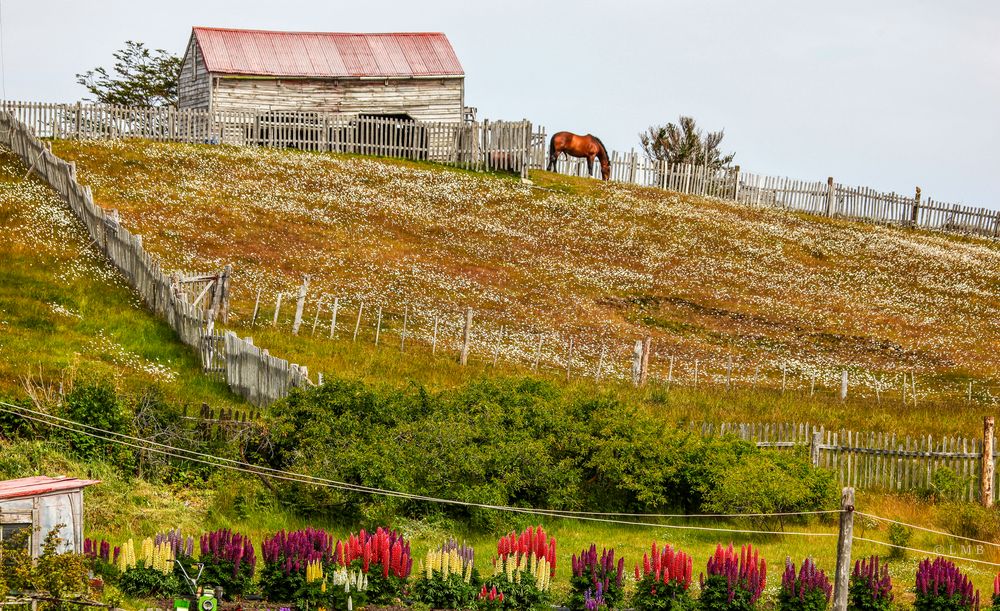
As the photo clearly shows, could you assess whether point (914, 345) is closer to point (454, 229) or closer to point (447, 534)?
point (454, 229)

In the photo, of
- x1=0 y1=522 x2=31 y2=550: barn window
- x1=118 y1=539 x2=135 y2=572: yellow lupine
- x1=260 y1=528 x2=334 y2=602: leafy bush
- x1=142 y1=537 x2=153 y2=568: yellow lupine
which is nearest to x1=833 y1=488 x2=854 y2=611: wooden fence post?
x1=260 y1=528 x2=334 y2=602: leafy bush

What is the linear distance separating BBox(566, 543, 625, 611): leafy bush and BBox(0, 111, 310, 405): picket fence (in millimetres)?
8743

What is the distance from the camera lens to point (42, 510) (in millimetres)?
15195

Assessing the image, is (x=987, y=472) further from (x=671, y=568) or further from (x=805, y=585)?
(x=671, y=568)

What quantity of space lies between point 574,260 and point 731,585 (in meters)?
34.2

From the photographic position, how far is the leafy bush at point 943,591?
1588cm

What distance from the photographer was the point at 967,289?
176ft

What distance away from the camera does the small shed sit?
14969mm

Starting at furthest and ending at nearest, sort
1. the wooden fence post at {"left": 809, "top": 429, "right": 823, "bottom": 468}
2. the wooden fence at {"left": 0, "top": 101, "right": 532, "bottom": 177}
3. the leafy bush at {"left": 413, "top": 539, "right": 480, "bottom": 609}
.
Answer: the wooden fence at {"left": 0, "top": 101, "right": 532, "bottom": 177} < the wooden fence post at {"left": 809, "top": 429, "right": 823, "bottom": 468} < the leafy bush at {"left": 413, "top": 539, "right": 480, "bottom": 609}

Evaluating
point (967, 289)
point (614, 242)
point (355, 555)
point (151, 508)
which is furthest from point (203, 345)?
→ point (967, 289)

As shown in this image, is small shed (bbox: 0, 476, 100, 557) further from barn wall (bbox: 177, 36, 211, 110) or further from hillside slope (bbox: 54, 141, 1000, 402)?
barn wall (bbox: 177, 36, 211, 110)

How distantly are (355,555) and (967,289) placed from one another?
44.3 m

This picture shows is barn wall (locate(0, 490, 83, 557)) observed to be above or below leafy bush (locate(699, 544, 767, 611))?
above

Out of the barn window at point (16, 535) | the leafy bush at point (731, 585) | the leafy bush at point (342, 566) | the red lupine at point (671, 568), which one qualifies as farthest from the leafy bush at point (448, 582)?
the barn window at point (16, 535)
